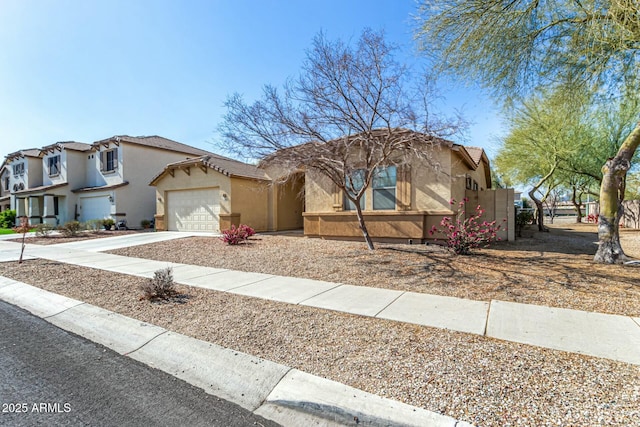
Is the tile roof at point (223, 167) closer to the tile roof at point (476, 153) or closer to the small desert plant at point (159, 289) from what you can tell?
the tile roof at point (476, 153)

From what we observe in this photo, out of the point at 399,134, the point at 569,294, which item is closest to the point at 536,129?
the point at 399,134

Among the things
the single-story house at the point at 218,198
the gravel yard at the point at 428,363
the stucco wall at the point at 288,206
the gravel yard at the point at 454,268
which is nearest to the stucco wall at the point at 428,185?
the gravel yard at the point at 454,268

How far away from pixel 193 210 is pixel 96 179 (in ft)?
40.0

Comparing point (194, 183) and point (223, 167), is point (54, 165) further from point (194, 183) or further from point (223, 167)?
point (223, 167)

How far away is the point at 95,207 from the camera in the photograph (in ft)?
81.9

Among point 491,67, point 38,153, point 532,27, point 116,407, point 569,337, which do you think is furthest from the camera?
point 38,153

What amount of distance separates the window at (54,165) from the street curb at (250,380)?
28.7 m

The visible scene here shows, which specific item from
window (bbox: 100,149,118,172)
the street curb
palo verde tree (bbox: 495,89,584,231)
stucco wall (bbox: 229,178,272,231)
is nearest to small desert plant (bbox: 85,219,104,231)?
window (bbox: 100,149,118,172)

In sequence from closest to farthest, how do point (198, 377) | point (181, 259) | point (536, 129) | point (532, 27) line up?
point (198, 377), point (532, 27), point (181, 259), point (536, 129)

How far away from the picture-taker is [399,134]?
31.3 ft

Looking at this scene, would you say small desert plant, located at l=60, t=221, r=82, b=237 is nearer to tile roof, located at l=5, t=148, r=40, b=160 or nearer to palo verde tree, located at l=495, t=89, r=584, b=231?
tile roof, located at l=5, t=148, r=40, b=160

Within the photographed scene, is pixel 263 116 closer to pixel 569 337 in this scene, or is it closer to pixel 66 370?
pixel 66 370

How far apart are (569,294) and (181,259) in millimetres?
9934

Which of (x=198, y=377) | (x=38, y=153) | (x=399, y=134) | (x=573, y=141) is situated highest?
(x=38, y=153)
